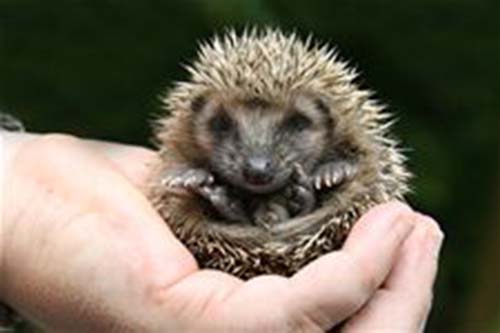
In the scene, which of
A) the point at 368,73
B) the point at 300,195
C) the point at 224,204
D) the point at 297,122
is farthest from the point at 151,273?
the point at 368,73

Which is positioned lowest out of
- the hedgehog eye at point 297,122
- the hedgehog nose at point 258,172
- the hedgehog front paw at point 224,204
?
the hedgehog front paw at point 224,204

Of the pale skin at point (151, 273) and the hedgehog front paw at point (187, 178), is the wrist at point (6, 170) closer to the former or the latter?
the pale skin at point (151, 273)

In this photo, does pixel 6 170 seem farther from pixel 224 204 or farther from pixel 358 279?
pixel 358 279

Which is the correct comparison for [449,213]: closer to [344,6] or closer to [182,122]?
[344,6]

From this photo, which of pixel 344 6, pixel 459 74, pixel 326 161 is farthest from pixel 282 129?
pixel 459 74

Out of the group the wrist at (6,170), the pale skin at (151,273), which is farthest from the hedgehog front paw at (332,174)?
the wrist at (6,170)
